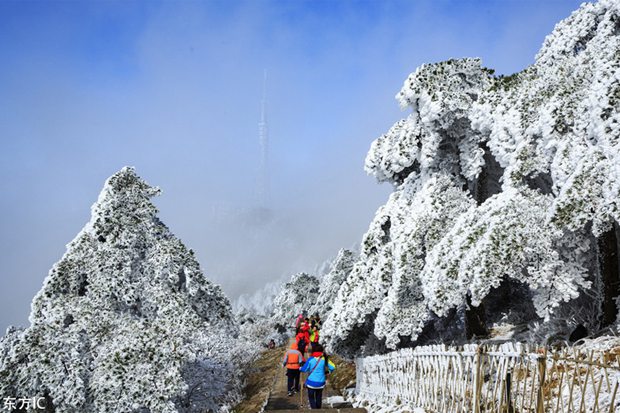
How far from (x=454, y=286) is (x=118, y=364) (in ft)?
23.8

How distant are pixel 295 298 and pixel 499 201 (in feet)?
137

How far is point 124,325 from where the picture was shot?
42.1 ft

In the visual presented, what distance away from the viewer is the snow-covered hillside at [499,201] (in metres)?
9.92

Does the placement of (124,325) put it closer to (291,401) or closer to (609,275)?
(291,401)

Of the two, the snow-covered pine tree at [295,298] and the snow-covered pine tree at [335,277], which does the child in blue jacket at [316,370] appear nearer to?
the snow-covered pine tree at [335,277]

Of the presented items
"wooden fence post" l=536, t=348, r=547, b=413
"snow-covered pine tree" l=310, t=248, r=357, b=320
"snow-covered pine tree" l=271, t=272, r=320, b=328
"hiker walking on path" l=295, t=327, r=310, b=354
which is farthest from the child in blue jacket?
"snow-covered pine tree" l=271, t=272, r=320, b=328

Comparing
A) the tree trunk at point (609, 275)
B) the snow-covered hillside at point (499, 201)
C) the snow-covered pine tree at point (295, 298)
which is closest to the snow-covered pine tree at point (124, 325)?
the snow-covered hillside at point (499, 201)

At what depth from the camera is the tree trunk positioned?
10617mm

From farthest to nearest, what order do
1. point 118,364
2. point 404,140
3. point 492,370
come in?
point 404,140 < point 118,364 < point 492,370

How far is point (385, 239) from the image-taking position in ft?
51.6

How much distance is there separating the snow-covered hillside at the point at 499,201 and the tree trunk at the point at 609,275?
2cm

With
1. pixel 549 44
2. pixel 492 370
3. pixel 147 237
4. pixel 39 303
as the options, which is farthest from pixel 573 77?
pixel 39 303

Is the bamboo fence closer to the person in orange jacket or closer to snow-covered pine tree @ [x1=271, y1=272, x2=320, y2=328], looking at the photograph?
the person in orange jacket

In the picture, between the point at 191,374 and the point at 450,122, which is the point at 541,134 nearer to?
the point at 450,122
